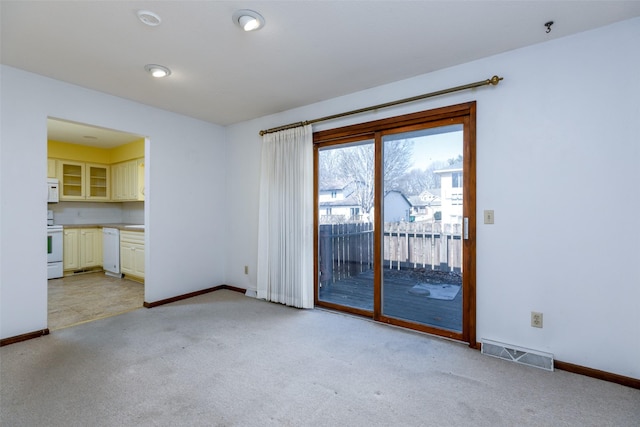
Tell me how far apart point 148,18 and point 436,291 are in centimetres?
343

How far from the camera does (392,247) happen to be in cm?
318

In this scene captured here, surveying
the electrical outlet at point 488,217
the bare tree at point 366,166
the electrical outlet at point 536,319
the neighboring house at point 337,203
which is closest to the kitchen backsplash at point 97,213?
the neighboring house at point 337,203

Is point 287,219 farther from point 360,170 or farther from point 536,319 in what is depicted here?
point 536,319

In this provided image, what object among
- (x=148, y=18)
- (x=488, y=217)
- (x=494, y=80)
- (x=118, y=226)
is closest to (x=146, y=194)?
(x=118, y=226)

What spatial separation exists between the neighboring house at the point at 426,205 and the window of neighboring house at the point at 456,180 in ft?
0.49

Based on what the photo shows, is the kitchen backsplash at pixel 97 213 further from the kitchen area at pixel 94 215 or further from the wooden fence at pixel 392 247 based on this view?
the wooden fence at pixel 392 247

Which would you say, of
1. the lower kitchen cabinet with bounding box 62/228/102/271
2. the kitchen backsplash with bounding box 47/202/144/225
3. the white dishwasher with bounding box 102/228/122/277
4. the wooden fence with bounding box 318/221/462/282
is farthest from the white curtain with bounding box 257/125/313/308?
the lower kitchen cabinet with bounding box 62/228/102/271

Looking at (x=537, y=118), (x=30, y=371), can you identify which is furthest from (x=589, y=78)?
(x=30, y=371)

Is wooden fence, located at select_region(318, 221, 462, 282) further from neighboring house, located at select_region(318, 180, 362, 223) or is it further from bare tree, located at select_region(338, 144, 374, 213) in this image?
bare tree, located at select_region(338, 144, 374, 213)

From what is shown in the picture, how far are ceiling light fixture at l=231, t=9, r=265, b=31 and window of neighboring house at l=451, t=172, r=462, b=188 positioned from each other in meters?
2.08

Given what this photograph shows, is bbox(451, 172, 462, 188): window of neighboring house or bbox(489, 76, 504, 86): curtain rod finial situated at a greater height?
bbox(489, 76, 504, 86): curtain rod finial

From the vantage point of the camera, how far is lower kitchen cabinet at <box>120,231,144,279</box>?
15.3 ft

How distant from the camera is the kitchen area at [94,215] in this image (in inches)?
181

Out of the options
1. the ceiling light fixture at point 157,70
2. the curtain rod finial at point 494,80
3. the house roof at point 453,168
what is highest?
the ceiling light fixture at point 157,70
